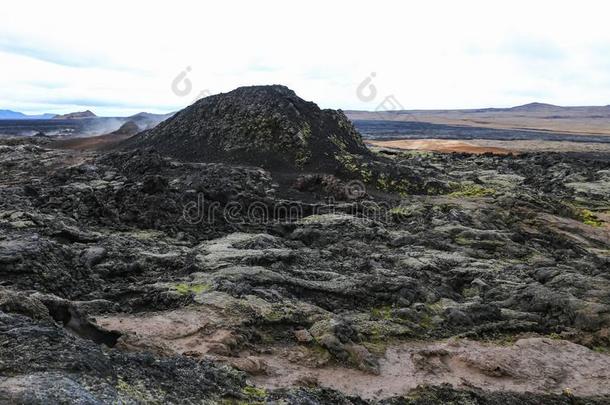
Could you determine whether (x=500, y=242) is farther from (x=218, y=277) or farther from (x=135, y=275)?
(x=135, y=275)

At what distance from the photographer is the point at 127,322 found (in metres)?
8.18

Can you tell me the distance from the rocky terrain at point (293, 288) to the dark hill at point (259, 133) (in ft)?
1.73

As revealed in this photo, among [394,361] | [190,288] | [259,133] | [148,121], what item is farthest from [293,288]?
[148,121]

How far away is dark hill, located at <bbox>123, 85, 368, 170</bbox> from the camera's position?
66.0 ft

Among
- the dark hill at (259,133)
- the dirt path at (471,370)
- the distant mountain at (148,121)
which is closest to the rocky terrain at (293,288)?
the dirt path at (471,370)

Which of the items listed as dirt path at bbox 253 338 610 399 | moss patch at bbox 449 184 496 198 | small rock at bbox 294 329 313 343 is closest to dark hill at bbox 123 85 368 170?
moss patch at bbox 449 184 496 198

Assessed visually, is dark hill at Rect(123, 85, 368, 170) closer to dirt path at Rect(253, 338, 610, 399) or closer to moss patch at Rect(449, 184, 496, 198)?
moss patch at Rect(449, 184, 496, 198)

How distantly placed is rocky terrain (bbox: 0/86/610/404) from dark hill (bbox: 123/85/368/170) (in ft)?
1.73

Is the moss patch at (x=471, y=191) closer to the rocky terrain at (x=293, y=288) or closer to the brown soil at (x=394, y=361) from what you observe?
the rocky terrain at (x=293, y=288)

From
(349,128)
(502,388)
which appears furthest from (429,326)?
(349,128)

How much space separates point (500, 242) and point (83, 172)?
13.7m

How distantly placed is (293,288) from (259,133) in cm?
1199

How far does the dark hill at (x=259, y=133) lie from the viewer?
2012 centimetres

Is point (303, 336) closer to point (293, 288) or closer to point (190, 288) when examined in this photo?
point (293, 288)
